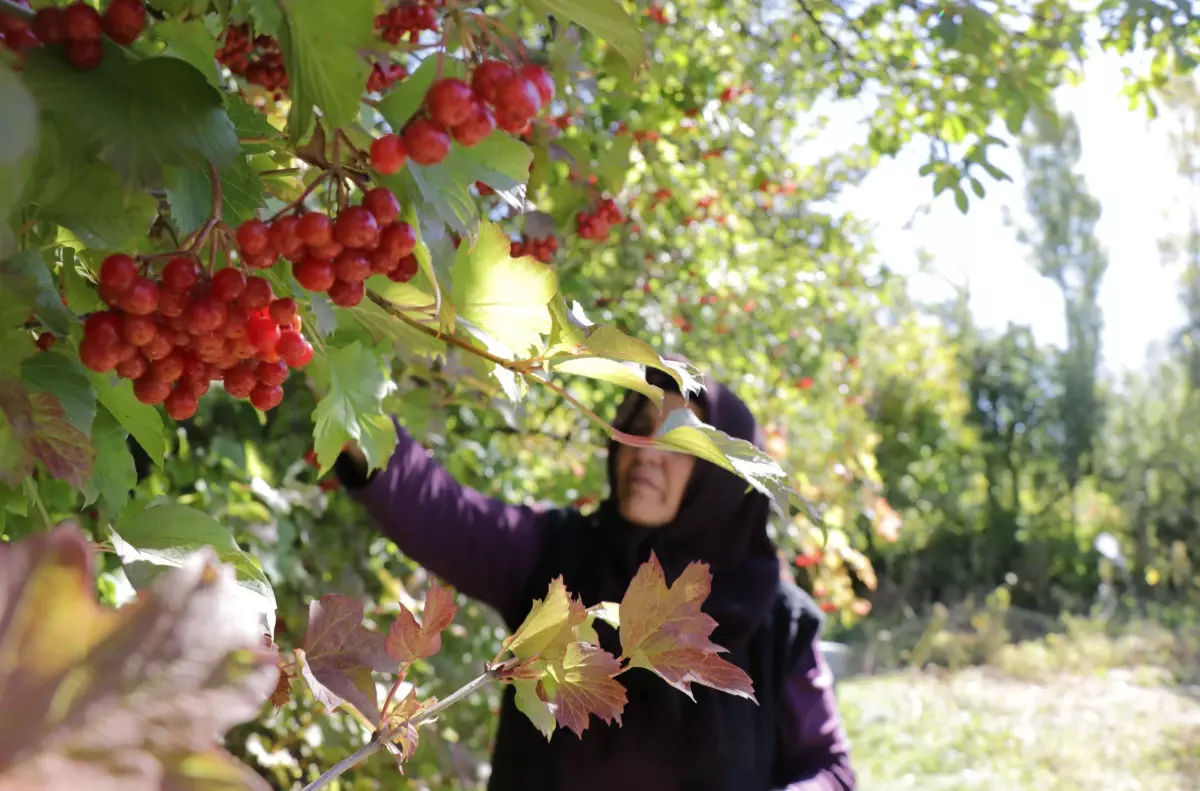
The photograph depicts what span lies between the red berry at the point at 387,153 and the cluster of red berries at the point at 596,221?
3.07ft

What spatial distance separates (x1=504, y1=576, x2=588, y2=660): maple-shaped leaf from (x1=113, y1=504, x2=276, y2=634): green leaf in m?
0.13

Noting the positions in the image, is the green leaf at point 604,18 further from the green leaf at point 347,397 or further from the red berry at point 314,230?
the green leaf at point 347,397

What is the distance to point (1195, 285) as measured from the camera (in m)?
10.7

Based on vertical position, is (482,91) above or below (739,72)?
above

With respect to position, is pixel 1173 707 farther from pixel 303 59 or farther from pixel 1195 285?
pixel 303 59

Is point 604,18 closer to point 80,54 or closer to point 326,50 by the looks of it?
→ point 326,50

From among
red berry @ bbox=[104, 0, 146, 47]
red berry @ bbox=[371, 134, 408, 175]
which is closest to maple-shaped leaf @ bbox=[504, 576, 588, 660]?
red berry @ bbox=[371, 134, 408, 175]

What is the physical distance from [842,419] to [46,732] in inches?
187

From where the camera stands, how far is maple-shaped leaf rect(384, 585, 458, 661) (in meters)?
0.54

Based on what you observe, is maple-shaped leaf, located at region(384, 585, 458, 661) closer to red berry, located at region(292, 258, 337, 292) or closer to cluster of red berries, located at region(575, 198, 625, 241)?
red berry, located at region(292, 258, 337, 292)

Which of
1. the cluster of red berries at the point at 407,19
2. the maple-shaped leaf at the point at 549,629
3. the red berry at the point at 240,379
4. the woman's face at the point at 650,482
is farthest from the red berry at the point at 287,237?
the woman's face at the point at 650,482

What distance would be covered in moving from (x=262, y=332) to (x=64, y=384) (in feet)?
0.33

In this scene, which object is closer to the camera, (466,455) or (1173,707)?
(466,455)

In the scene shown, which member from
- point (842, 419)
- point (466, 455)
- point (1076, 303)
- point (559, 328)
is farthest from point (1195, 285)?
point (559, 328)
